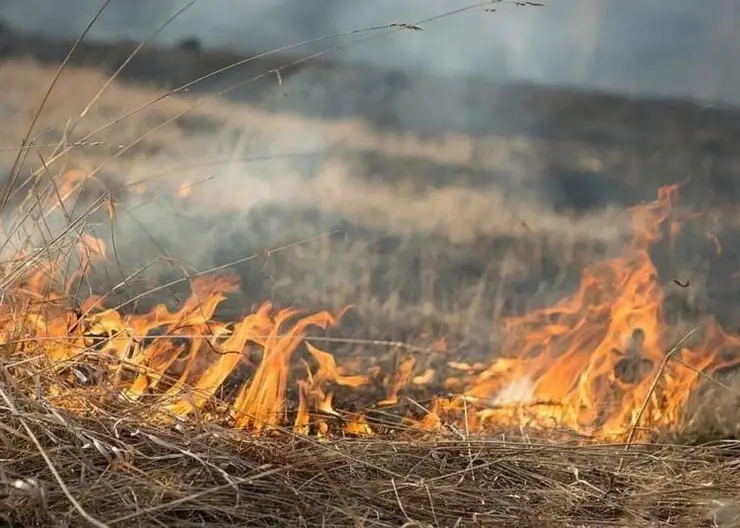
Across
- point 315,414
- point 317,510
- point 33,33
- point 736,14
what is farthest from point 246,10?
point 317,510

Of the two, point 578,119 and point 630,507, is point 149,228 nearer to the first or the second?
point 578,119

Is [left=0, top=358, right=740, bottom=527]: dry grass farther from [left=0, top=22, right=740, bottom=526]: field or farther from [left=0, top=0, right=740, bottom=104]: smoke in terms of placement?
[left=0, top=0, right=740, bottom=104]: smoke

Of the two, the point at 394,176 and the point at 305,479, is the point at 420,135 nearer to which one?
the point at 394,176

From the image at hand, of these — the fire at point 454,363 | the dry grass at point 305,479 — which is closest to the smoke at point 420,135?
the fire at point 454,363

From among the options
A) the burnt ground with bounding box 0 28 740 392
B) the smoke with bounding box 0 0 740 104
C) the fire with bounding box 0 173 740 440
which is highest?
the smoke with bounding box 0 0 740 104

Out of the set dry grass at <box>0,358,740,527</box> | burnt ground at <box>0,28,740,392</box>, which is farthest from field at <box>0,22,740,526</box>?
dry grass at <box>0,358,740,527</box>

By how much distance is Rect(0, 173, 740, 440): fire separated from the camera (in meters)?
1.79

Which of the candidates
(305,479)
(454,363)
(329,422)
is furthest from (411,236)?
(305,479)

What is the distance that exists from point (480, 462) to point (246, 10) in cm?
184

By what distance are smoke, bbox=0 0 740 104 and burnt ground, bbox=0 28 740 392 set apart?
65 mm

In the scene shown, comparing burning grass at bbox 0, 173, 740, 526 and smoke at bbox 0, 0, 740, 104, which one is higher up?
smoke at bbox 0, 0, 740, 104

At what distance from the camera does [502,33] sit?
293cm

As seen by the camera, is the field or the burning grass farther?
the field

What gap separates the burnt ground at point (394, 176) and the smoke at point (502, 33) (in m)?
0.07
